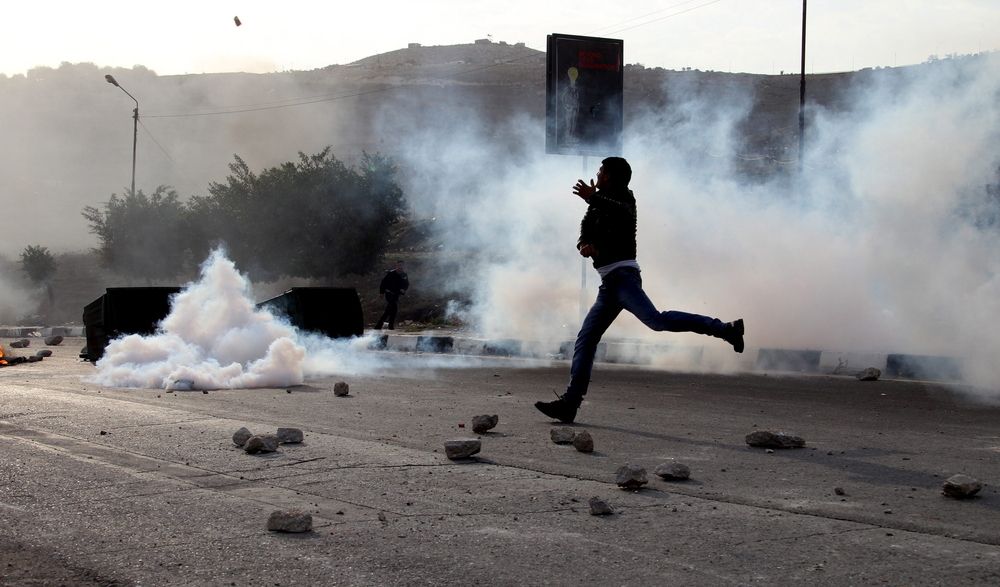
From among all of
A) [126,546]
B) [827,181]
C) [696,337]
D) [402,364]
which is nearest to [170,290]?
[402,364]

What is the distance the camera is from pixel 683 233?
16156 mm

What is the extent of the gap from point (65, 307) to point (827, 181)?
35566mm

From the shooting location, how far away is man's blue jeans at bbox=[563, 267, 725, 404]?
7117mm

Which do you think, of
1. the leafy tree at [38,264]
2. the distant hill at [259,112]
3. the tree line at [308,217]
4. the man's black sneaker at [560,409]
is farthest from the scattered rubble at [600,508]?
the distant hill at [259,112]

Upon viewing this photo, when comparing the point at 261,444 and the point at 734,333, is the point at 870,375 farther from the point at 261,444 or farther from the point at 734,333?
the point at 261,444

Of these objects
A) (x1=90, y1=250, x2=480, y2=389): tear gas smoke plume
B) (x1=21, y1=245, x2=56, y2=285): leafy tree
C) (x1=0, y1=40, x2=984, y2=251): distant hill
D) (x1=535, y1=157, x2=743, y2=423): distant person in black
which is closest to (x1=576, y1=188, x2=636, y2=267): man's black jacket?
(x1=535, y1=157, x2=743, y2=423): distant person in black

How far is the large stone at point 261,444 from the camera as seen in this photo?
20.5 feet

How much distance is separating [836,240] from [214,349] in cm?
790

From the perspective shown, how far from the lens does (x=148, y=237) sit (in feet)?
147

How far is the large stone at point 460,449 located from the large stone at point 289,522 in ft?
5.39

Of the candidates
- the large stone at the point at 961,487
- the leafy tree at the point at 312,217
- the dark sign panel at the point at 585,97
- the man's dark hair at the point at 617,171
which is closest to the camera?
the large stone at the point at 961,487

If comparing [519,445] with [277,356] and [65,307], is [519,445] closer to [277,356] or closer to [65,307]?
[277,356]

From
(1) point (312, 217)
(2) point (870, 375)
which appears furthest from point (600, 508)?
(1) point (312, 217)

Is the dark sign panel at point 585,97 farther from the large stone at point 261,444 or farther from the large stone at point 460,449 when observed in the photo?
the large stone at point 460,449
